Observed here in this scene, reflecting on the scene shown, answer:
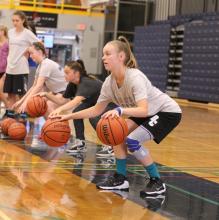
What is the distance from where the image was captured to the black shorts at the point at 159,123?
Answer: 424 centimetres

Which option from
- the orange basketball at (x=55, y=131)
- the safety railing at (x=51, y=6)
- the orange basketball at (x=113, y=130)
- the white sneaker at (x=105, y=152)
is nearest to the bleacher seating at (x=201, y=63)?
the safety railing at (x=51, y=6)

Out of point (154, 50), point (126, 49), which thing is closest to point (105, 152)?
point (126, 49)

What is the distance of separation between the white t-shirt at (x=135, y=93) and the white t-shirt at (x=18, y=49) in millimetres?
3922

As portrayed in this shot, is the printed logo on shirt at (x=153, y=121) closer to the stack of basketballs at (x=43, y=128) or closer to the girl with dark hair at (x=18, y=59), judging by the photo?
the stack of basketballs at (x=43, y=128)

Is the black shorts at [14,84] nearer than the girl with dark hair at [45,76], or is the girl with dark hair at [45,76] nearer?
the girl with dark hair at [45,76]

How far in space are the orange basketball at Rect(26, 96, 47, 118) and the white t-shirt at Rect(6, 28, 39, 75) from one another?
2206 mm

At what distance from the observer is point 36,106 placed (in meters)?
5.98

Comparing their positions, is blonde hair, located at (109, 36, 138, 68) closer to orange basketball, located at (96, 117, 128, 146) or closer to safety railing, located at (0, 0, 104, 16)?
orange basketball, located at (96, 117, 128, 146)

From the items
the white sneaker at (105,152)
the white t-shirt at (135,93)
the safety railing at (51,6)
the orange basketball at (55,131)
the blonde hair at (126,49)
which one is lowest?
the white sneaker at (105,152)

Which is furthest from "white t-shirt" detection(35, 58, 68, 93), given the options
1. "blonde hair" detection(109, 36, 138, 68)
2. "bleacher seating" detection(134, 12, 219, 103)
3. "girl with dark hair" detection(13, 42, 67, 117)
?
"bleacher seating" detection(134, 12, 219, 103)

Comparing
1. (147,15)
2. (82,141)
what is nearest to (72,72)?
(82,141)

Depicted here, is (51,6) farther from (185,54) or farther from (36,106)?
(36,106)

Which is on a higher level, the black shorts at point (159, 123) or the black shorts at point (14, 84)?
the black shorts at point (159, 123)

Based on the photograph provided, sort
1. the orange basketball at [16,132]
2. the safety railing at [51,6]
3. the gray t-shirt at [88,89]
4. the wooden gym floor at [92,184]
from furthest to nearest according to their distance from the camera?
the safety railing at [51,6]
the orange basketball at [16,132]
the gray t-shirt at [88,89]
the wooden gym floor at [92,184]
